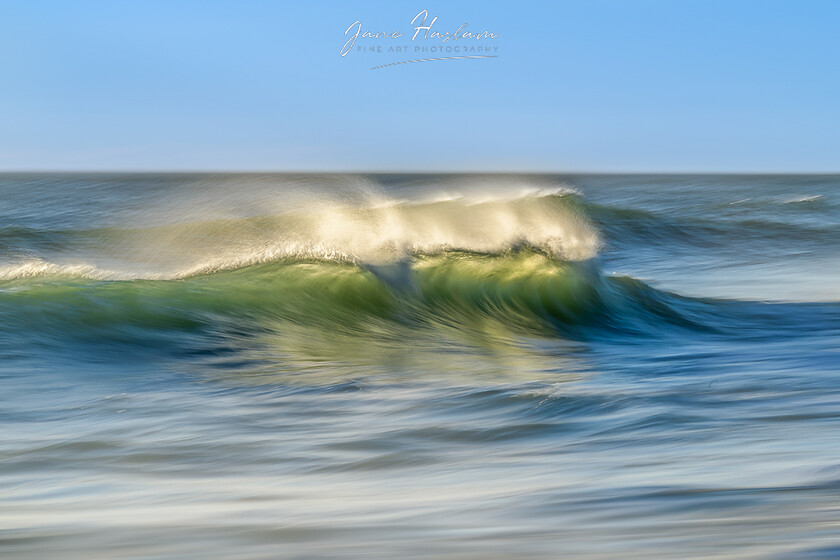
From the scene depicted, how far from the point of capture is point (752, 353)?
20.1ft

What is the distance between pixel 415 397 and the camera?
4434mm

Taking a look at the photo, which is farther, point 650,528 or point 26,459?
point 26,459

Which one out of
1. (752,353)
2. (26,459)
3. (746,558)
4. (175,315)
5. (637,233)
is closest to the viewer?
(746,558)

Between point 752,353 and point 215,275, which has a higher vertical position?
point 215,275

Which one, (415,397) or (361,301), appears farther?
(361,301)

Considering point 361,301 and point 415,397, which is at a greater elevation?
point 361,301

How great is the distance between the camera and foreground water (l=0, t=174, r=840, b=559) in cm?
236

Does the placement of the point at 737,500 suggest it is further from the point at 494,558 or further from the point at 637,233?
the point at 637,233

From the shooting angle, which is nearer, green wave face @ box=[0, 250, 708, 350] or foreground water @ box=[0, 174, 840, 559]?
foreground water @ box=[0, 174, 840, 559]

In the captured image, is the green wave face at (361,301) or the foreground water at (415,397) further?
the green wave face at (361,301)

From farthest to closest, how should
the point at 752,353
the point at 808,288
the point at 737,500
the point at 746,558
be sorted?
the point at 808,288 → the point at 752,353 → the point at 737,500 → the point at 746,558

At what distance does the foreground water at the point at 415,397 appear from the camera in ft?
7.73

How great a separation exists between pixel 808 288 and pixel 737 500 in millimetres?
9072

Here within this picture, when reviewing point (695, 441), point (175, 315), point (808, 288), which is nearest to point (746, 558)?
A: point (695, 441)
